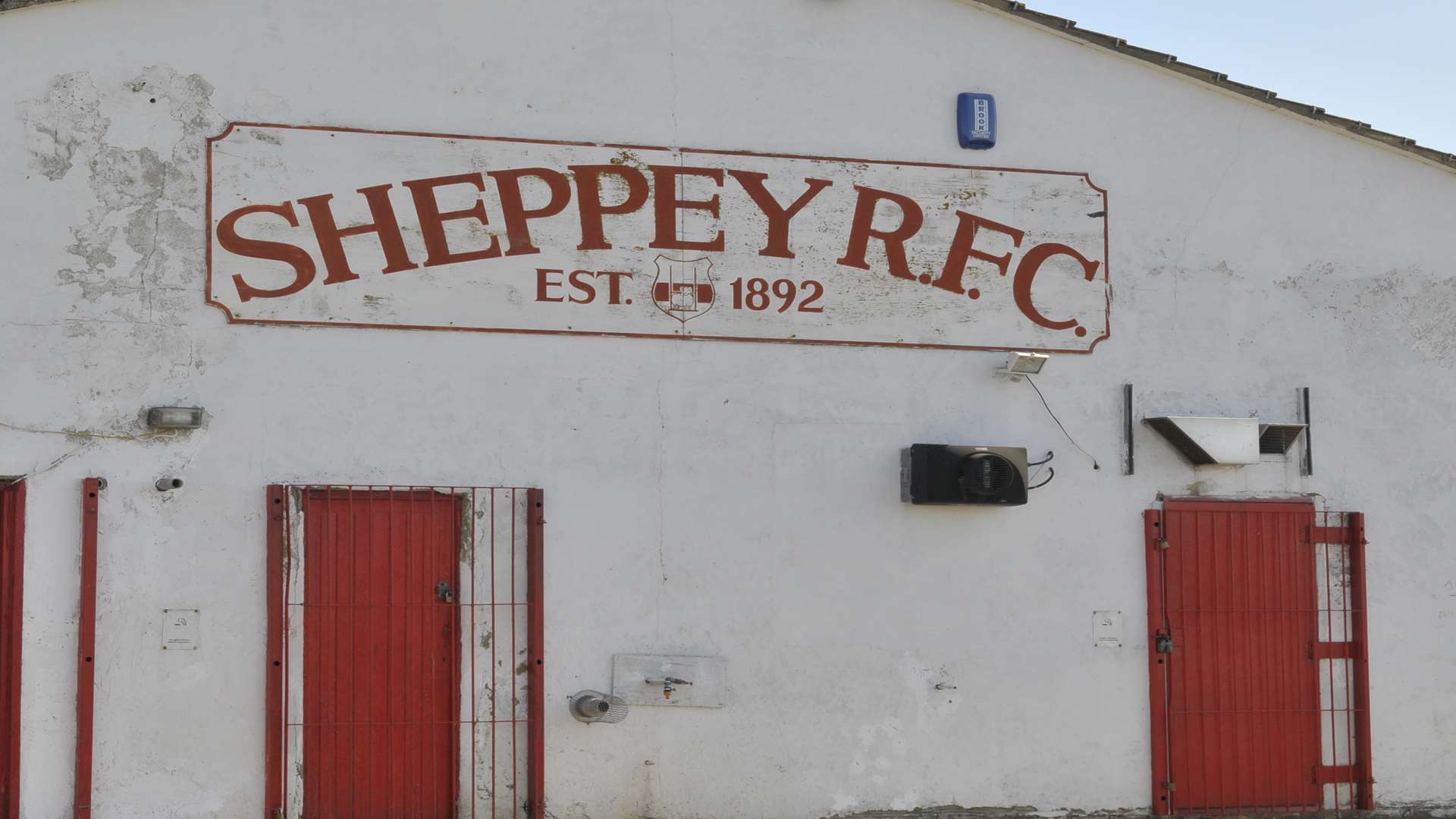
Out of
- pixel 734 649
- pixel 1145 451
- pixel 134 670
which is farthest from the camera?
pixel 1145 451

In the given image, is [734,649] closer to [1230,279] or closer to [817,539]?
[817,539]

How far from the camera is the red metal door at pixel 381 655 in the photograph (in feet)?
28.9

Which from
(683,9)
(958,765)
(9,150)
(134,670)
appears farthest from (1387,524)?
(9,150)

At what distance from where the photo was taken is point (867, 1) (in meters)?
9.82

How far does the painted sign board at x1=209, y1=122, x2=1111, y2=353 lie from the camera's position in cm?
893

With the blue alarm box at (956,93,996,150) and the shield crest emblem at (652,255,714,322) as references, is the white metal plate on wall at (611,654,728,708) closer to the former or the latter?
the shield crest emblem at (652,255,714,322)

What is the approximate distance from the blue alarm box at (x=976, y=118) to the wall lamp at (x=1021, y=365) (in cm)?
131

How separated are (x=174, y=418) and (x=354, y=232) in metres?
1.39

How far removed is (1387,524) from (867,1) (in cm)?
459

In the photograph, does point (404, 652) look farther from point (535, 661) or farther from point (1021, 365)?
point (1021, 365)

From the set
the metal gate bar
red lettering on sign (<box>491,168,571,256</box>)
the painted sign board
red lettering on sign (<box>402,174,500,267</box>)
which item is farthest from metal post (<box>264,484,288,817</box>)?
red lettering on sign (<box>491,168,571,256</box>)

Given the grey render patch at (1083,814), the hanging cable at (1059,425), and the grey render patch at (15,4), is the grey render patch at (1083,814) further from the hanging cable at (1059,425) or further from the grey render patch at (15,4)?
the grey render patch at (15,4)

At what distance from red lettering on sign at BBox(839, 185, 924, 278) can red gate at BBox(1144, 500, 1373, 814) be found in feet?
7.23

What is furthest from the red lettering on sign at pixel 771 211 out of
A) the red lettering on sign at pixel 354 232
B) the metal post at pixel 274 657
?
the metal post at pixel 274 657
